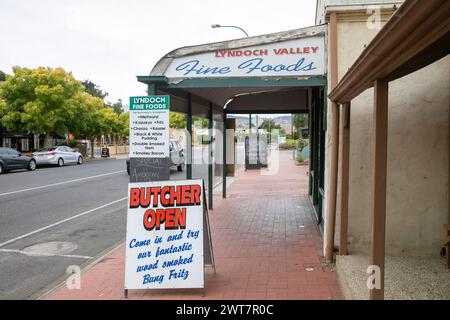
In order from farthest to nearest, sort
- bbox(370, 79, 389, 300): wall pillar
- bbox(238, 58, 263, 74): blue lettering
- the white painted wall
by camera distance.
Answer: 1. bbox(238, 58, 263, 74): blue lettering
2. the white painted wall
3. bbox(370, 79, 389, 300): wall pillar

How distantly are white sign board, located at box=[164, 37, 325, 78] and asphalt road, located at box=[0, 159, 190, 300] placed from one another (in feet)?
10.6

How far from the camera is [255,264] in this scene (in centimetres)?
619

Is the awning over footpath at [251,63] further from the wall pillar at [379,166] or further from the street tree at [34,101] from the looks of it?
the street tree at [34,101]

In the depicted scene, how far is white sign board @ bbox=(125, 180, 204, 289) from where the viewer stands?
199 inches

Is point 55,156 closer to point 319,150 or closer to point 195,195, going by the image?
point 319,150

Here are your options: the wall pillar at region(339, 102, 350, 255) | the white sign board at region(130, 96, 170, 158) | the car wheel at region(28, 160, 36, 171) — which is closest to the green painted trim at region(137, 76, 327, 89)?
the wall pillar at region(339, 102, 350, 255)

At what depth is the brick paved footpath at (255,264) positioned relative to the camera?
16.8 ft

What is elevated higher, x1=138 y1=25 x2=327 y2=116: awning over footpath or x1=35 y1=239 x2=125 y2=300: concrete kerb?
x1=138 y1=25 x2=327 y2=116: awning over footpath

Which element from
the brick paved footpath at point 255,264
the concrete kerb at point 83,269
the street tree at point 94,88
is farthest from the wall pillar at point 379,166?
the street tree at point 94,88

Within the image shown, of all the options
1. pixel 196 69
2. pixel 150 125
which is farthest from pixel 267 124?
pixel 150 125

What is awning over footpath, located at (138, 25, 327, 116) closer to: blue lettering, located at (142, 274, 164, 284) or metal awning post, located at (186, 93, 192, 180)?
metal awning post, located at (186, 93, 192, 180)

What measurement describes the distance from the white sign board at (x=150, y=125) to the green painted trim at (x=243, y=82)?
3.83 feet

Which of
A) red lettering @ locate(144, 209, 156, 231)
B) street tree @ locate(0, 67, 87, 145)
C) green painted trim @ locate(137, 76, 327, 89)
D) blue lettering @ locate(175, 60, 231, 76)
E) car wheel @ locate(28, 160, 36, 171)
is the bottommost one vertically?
car wheel @ locate(28, 160, 36, 171)

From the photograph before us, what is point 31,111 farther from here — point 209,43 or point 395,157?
point 395,157
